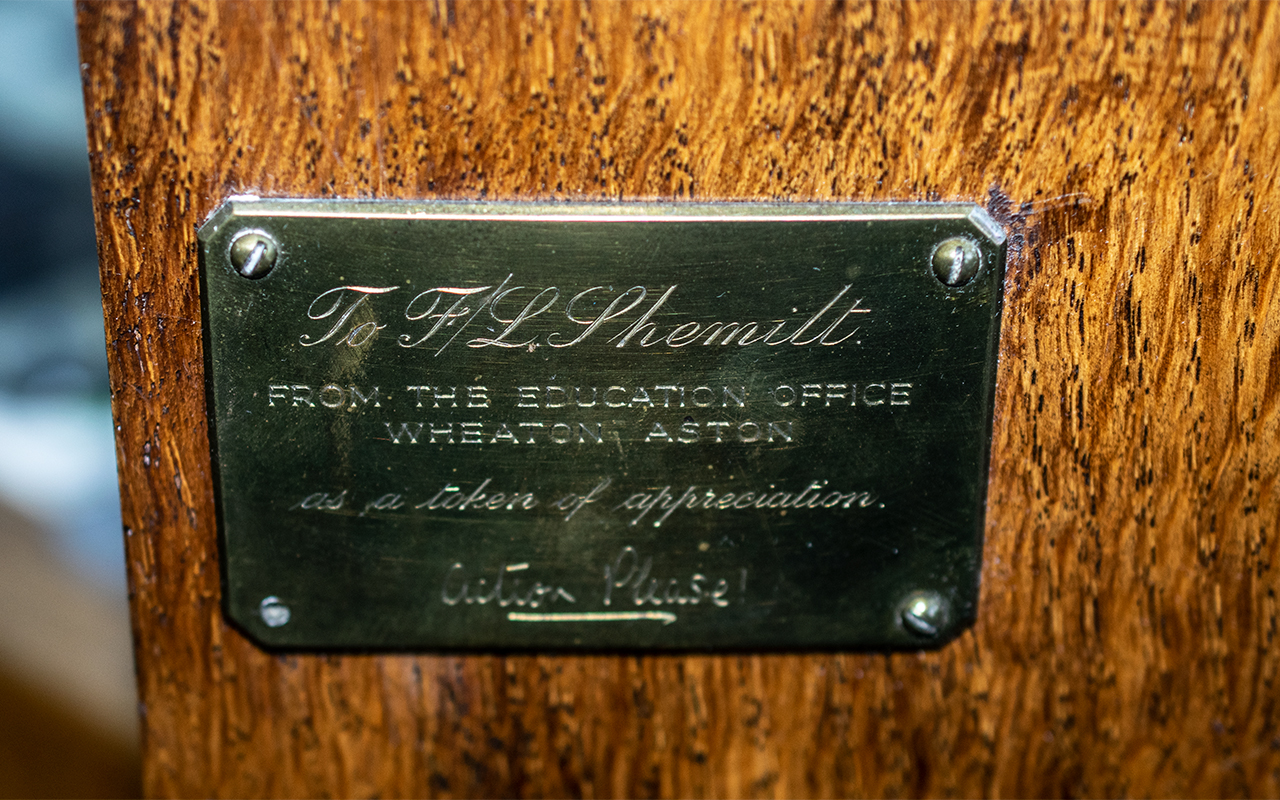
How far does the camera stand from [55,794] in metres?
0.65

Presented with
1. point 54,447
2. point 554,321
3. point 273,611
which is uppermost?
point 54,447

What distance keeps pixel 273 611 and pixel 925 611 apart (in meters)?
0.36

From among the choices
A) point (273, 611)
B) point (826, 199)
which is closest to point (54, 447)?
point (273, 611)

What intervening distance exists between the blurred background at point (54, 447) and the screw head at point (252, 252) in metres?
0.50

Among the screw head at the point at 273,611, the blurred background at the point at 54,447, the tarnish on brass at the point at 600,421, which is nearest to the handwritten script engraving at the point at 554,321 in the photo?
the tarnish on brass at the point at 600,421

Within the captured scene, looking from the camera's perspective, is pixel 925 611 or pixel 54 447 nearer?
pixel 925 611

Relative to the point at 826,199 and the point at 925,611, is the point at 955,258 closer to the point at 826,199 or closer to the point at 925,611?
the point at 826,199

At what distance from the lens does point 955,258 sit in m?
0.41

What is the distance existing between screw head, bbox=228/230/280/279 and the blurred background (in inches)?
19.5

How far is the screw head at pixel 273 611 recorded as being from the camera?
447 millimetres

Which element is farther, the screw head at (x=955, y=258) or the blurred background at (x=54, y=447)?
the blurred background at (x=54, y=447)

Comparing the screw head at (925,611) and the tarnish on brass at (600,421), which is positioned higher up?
the tarnish on brass at (600,421)

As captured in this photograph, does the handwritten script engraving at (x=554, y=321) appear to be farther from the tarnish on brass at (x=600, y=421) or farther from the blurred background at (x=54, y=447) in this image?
the blurred background at (x=54, y=447)

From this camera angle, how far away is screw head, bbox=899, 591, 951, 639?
1.49 ft
